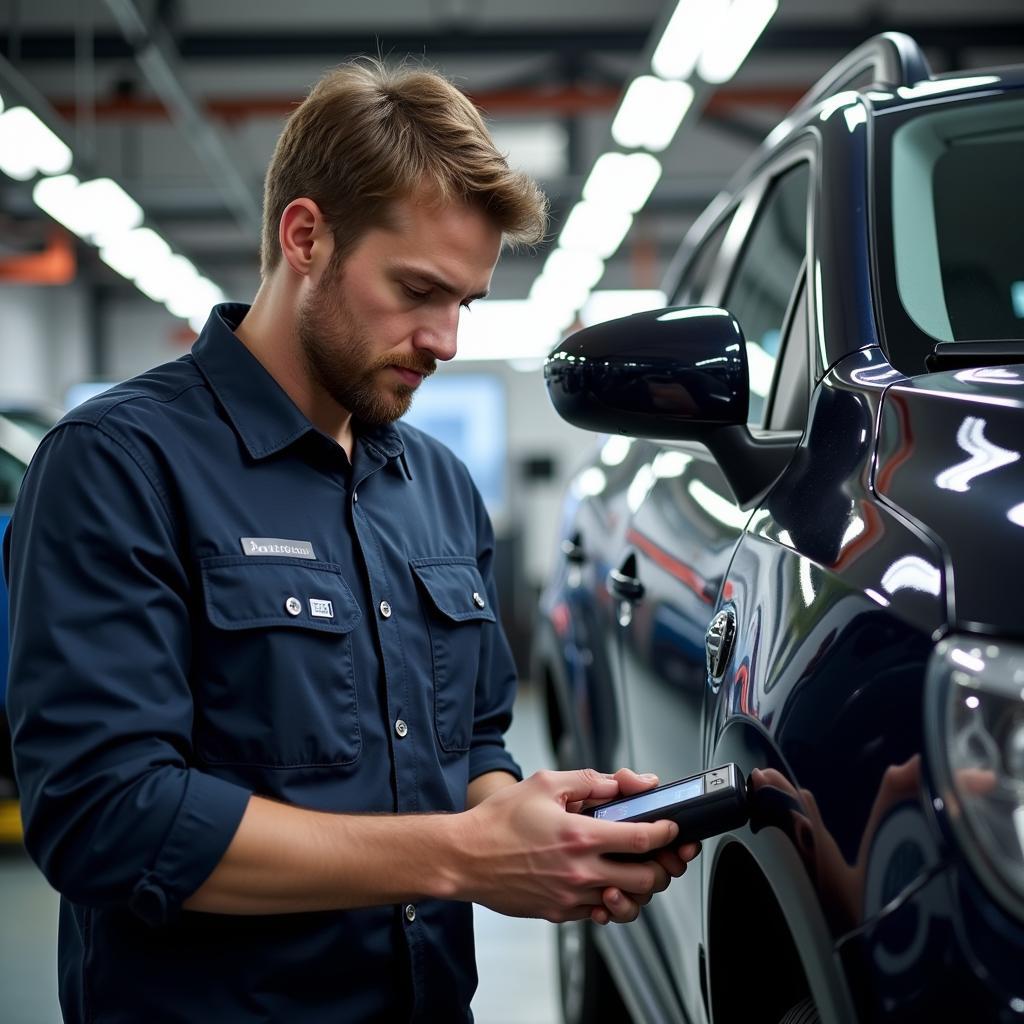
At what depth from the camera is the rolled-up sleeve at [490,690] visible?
1.68 m

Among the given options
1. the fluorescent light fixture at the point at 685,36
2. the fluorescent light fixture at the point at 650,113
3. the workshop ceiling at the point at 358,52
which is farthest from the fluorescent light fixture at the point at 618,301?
the fluorescent light fixture at the point at 685,36

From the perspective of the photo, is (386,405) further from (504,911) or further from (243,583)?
(504,911)

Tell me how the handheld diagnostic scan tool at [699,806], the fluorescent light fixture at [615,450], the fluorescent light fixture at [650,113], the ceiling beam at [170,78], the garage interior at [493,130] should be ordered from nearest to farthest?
the handheld diagnostic scan tool at [699,806] < the fluorescent light fixture at [615,450] < the garage interior at [493,130] < the fluorescent light fixture at [650,113] < the ceiling beam at [170,78]

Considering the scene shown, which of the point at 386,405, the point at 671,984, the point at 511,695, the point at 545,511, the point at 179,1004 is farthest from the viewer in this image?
the point at 545,511


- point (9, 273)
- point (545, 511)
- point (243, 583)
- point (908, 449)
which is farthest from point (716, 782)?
point (545, 511)

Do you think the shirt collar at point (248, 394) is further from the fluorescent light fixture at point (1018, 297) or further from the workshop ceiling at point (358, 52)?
the workshop ceiling at point (358, 52)

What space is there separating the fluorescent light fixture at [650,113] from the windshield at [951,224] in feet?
11.6

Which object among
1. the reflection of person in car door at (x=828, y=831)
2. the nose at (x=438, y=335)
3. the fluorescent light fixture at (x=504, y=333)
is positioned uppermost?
the fluorescent light fixture at (x=504, y=333)

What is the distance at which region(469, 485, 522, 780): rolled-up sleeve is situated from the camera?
1681 mm

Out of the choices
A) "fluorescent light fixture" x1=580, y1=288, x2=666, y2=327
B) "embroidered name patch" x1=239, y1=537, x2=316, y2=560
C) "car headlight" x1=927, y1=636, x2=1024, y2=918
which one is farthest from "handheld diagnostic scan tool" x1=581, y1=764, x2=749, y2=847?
"fluorescent light fixture" x1=580, y1=288, x2=666, y2=327

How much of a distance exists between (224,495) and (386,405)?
238 millimetres

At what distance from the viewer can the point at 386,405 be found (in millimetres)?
1500

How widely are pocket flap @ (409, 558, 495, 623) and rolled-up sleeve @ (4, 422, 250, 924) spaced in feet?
1.11

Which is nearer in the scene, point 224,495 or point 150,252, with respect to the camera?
point 224,495
